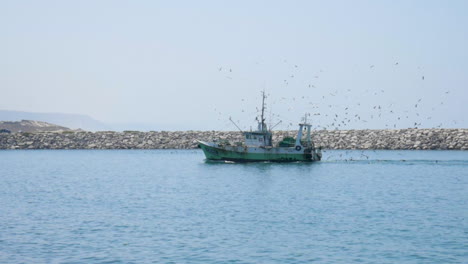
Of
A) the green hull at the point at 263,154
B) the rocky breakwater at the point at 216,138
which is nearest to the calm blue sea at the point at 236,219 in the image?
the green hull at the point at 263,154

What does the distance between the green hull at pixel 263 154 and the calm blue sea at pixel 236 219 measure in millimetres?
11899

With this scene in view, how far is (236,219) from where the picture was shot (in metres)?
35.0

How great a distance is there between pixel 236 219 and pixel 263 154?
1674 inches

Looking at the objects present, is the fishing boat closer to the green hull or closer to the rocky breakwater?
the green hull

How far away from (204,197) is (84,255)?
20.8 m

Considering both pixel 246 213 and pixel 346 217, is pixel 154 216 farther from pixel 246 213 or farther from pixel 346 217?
pixel 346 217

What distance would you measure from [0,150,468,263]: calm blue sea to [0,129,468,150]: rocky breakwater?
203 ft

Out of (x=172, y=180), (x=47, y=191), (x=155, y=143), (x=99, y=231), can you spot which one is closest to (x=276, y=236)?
(x=99, y=231)

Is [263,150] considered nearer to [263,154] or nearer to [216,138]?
[263,154]

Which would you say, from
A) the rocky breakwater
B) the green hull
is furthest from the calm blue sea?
the rocky breakwater

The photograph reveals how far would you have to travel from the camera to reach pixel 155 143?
464 feet

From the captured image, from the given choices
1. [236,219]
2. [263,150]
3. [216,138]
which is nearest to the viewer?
[236,219]

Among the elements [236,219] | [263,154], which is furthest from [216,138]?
[236,219]

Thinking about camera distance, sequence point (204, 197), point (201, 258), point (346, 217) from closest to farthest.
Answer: point (201, 258) < point (346, 217) < point (204, 197)
